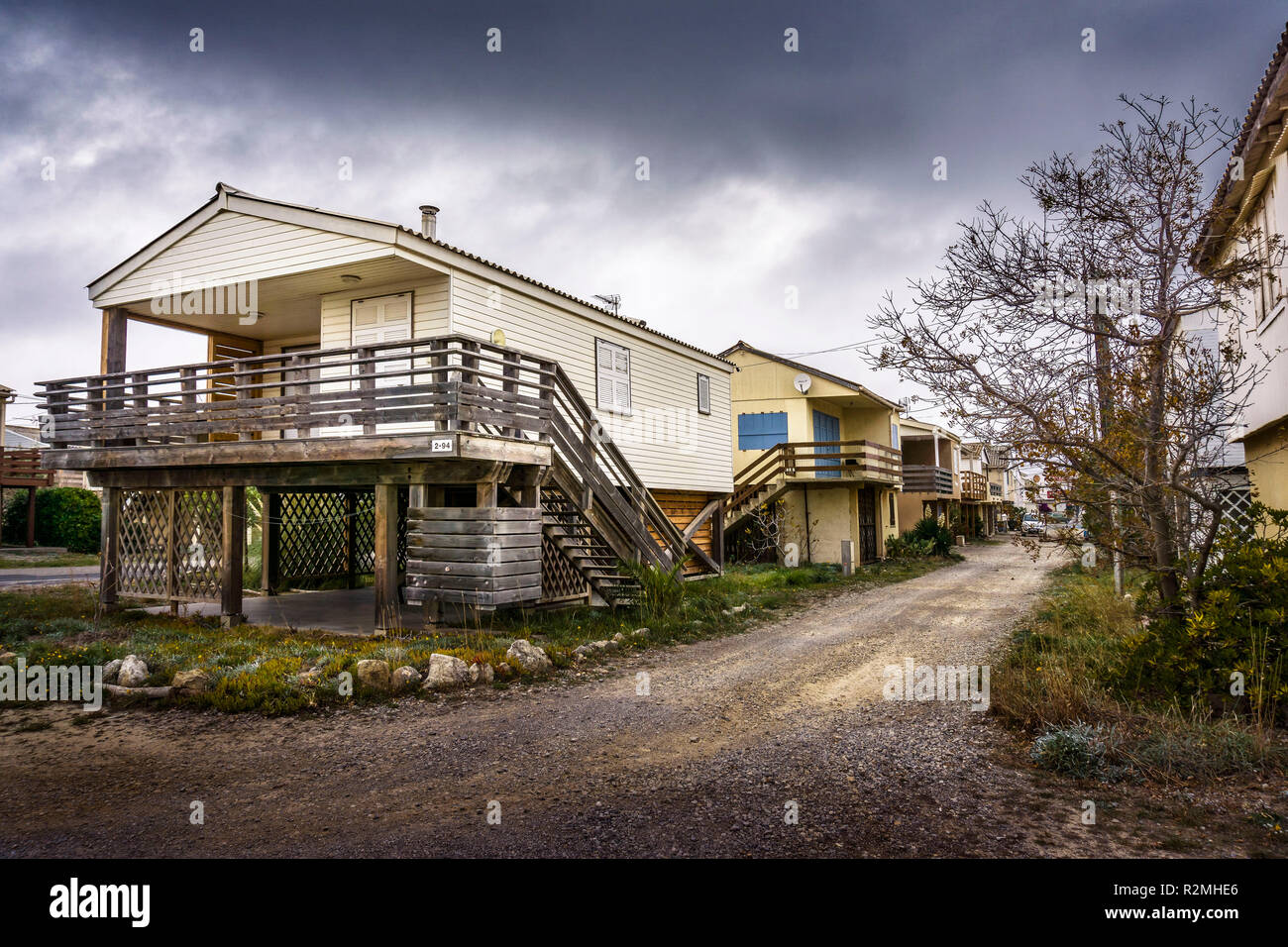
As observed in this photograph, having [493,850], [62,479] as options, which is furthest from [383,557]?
[62,479]

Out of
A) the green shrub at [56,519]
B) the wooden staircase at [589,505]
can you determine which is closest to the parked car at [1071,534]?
the wooden staircase at [589,505]

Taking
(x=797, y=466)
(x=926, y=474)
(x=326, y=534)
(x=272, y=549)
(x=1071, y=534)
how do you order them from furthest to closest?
(x=926, y=474) → (x=797, y=466) → (x=326, y=534) → (x=272, y=549) → (x=1071, y=534)

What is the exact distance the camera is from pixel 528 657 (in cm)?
808

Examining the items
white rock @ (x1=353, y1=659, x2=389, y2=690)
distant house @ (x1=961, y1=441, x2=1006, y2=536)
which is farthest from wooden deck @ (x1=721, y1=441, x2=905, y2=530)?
distant house @ (x1=961, y1=441, x2=1006, y2=536)

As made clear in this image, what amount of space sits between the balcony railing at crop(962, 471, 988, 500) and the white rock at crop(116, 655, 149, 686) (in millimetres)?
42359

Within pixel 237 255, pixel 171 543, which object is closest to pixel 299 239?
pixel 237 255

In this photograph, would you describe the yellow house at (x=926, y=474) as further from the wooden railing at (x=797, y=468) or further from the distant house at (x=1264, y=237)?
the distant house at (x=1264, y=237)

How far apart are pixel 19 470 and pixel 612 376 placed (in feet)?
76.9

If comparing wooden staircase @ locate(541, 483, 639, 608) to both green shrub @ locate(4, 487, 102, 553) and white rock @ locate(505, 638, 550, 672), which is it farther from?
green shrub @ locate(4, 487, 102, 553)

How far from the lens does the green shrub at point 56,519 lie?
26.2 metres

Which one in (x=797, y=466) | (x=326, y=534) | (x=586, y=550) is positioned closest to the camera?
(x=586, y=550)

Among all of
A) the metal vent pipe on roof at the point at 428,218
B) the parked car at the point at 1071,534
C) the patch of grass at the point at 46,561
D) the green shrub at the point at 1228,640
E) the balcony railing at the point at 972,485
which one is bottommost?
the patch of grass at the point at 46,561

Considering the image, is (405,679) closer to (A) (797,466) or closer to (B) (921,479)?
(A) (797,466)

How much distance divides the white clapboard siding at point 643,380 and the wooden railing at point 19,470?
882 inches
